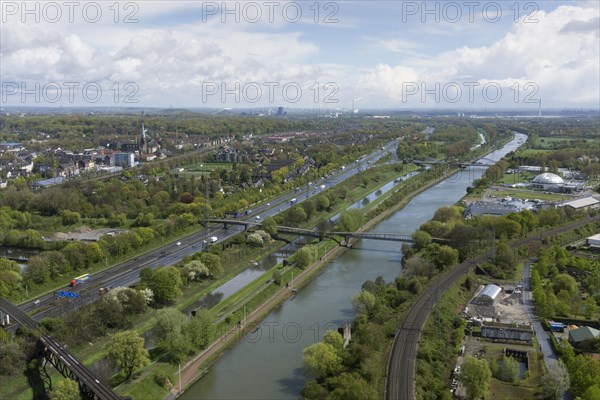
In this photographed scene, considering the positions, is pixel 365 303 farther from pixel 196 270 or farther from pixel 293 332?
pixel 196 270

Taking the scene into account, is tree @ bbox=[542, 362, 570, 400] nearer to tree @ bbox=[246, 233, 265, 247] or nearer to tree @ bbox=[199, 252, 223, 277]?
tree @ bbox=[199, 252, 223, 277]

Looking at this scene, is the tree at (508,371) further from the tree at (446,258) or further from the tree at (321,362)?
the tree at (446,258)

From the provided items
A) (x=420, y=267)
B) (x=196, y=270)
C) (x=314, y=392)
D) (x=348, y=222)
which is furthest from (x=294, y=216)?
(x=314, y=392)

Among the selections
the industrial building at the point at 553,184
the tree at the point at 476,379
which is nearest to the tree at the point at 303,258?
the tree at the point at 476,379

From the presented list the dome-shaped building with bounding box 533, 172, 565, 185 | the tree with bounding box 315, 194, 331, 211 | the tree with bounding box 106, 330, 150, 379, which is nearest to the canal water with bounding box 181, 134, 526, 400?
the tree with bounding box 106, 330, 150, 379

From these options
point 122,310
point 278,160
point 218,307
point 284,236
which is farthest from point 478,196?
point 122,310

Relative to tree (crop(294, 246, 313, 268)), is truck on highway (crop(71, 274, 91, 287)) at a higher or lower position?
lower

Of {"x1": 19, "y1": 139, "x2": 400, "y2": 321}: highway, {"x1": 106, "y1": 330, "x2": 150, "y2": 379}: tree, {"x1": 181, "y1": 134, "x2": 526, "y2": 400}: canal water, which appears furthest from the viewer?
{"x1": 19, "y1": 139, "x2": 400, "y2": 321}: highway

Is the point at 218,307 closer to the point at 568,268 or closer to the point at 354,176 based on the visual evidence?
the point at 568,268
